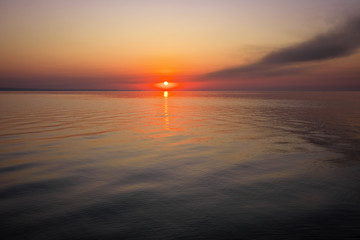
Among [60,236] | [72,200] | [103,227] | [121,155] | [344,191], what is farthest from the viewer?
[121,155]

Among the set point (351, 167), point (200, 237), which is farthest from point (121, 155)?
point (351, 167)

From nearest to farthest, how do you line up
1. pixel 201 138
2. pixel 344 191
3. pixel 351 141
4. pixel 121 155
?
1. pixel 344 191
2. pixel 121 155
3. pixel 351 141
4. pixel 201 138

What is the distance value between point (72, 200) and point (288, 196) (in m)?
5.46

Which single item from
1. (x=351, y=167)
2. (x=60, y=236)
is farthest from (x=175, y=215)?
(x=351, y=167)

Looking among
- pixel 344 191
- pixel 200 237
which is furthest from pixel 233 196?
pixel 344 191

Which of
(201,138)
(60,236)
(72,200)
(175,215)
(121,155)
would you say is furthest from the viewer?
(201,138)

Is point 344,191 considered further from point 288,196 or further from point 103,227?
point 103,227

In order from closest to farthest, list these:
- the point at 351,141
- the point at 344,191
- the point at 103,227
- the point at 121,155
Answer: the point at 103,227 < the point at 344,191 < the point at 121,155 < the point at 351,141

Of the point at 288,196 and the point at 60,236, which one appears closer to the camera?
the point at 60,236

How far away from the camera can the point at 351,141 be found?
13336 mm

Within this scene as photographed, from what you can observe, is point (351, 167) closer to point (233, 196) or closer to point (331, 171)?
point (331, 171)

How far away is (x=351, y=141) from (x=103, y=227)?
13.9 m

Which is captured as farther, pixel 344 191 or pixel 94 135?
pixel 94 135

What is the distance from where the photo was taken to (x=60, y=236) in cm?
447
